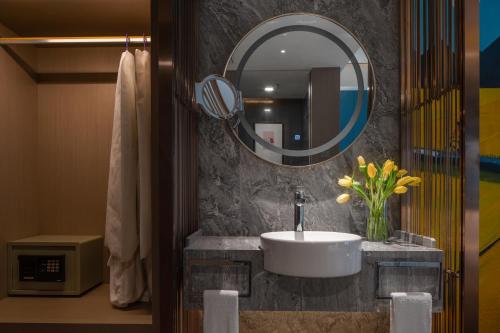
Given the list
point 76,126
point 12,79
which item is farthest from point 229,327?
point 12,79

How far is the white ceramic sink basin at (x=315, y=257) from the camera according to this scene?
1.68m

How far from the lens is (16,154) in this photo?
2.35 metres

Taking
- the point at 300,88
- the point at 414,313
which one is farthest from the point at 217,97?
the point at 414,313

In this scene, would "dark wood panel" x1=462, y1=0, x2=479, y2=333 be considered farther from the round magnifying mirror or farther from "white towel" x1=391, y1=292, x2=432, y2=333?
the round magnifying mirror

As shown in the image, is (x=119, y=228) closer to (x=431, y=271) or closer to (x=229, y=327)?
(x=229, y=327)

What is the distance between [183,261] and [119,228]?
40cm

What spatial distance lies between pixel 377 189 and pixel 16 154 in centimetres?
207

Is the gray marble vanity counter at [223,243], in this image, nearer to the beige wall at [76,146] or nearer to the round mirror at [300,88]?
the round mirror at [300,88]

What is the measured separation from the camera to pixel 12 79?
232 cm

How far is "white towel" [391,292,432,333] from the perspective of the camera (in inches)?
69.4

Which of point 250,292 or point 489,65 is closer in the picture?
point 250,292

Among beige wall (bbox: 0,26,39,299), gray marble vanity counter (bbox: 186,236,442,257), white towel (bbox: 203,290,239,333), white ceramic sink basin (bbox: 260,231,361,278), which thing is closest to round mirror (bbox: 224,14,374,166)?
gray marble vanity counter (bbox: 186,236,442,257)

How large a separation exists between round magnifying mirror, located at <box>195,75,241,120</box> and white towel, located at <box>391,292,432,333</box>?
1289 millimetres

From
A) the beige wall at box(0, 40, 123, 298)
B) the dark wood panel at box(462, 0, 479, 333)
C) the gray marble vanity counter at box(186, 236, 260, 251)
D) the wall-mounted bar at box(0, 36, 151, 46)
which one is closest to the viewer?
the dark wood panel at box(462, 0, 479, 333)
